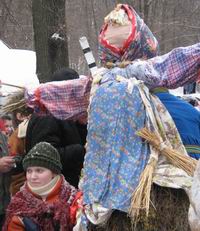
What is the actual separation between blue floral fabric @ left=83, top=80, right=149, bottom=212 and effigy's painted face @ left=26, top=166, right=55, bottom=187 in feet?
2.12

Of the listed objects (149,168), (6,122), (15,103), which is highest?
(15,103)

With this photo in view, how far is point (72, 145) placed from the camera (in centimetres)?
381

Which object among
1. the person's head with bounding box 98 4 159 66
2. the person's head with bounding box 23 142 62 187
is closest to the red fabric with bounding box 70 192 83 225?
the person's head with bounding box 23 142 62 187

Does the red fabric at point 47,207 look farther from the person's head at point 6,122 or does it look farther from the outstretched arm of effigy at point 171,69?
the outstretched arm of effigy at point 171,69

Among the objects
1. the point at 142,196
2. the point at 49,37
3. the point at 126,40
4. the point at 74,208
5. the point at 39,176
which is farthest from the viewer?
the point at 49,37

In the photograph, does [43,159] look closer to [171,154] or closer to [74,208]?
[74,208]

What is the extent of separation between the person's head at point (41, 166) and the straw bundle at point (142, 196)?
93 cm

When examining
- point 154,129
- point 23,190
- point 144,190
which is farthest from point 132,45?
point 23,190

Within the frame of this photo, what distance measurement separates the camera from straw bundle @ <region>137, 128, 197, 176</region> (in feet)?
8.94

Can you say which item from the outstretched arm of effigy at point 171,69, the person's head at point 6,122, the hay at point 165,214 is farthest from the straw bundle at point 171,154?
the person's head at point 6,122

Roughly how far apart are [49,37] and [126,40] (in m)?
4.25

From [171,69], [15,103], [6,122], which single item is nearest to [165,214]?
[171,69]

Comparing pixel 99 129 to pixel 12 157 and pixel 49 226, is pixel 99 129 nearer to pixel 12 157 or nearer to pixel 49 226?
pixel 49 226

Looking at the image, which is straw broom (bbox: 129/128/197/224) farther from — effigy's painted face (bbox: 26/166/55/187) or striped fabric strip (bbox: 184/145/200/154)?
effigy's painted face (bbox: 26/166/55/187)
